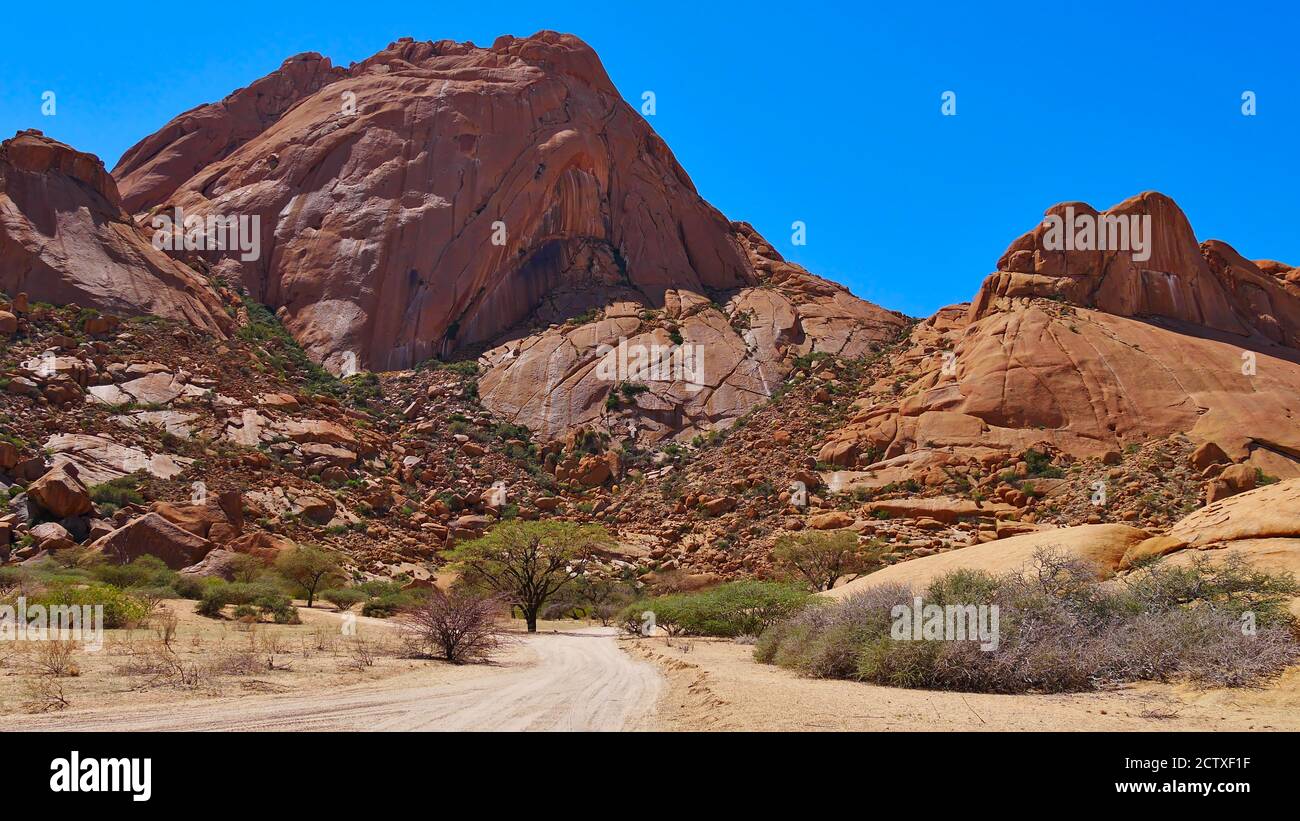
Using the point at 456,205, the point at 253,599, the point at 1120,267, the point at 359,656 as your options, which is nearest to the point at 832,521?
the point at 253,599

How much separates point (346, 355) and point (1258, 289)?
7330 centimetres

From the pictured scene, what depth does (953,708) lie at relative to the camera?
1034 centimetres

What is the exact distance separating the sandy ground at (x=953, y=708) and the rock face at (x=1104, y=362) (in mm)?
37383

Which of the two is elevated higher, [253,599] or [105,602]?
[105,602]

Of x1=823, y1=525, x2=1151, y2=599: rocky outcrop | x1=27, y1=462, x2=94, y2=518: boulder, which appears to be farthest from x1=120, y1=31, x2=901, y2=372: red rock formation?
x1=823, y1=525, x2=1151, y2=599: rocky outcrop

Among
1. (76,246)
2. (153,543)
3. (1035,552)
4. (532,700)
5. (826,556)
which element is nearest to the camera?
(532,700)

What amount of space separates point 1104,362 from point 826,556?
26535 mm

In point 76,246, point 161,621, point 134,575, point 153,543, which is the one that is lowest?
point 161,621

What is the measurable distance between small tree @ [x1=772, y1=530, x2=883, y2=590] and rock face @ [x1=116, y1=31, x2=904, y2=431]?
2181cm

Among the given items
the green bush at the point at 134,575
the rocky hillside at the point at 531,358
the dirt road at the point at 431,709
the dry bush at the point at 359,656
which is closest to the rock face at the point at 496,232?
the rocky hillside at the point at 531,358

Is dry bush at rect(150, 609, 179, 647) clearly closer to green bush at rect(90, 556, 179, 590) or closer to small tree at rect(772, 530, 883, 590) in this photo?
green bush at rect(90, 556, 179, 590)

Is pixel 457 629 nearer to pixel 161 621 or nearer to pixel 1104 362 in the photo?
pixel 161 621

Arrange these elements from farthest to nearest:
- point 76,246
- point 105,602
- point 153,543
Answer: point 76,246
point 153,543
point 105,602
